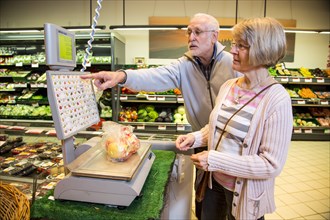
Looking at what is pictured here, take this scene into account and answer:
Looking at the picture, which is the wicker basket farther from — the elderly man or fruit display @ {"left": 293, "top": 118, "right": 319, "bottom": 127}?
fruit display @ {"left": 293, "top": 118, "right": 319, "bottom": 127}

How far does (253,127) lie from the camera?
116cm

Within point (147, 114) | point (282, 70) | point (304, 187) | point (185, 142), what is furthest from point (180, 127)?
point (282, 70)

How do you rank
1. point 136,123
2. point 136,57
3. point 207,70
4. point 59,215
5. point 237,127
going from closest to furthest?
point 59,215 → point 237,127 → point 207,70 → point 136,123 → point 136,57

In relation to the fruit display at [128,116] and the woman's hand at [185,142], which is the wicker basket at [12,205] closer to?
the woman's hand at [185,142]

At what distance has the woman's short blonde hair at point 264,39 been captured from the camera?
1125mm

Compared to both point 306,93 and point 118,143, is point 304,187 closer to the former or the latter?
point 306,93

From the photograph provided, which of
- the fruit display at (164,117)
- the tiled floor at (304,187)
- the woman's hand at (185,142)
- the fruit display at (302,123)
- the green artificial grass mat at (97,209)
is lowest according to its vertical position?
the tiled floor at (304,187)

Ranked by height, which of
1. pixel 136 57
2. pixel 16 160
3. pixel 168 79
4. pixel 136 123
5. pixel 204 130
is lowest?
pixel 136 123

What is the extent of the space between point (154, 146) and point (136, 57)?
433cm

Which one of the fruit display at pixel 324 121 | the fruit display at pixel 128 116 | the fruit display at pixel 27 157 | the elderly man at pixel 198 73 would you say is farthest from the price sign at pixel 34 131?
the fruit display at pixel 324 121

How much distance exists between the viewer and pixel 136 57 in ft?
18.8

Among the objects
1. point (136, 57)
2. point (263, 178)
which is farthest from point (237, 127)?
point (136, 57)

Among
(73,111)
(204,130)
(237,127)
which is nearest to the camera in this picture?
(73,111)

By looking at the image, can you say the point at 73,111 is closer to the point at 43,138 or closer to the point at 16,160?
the point at 16,160
